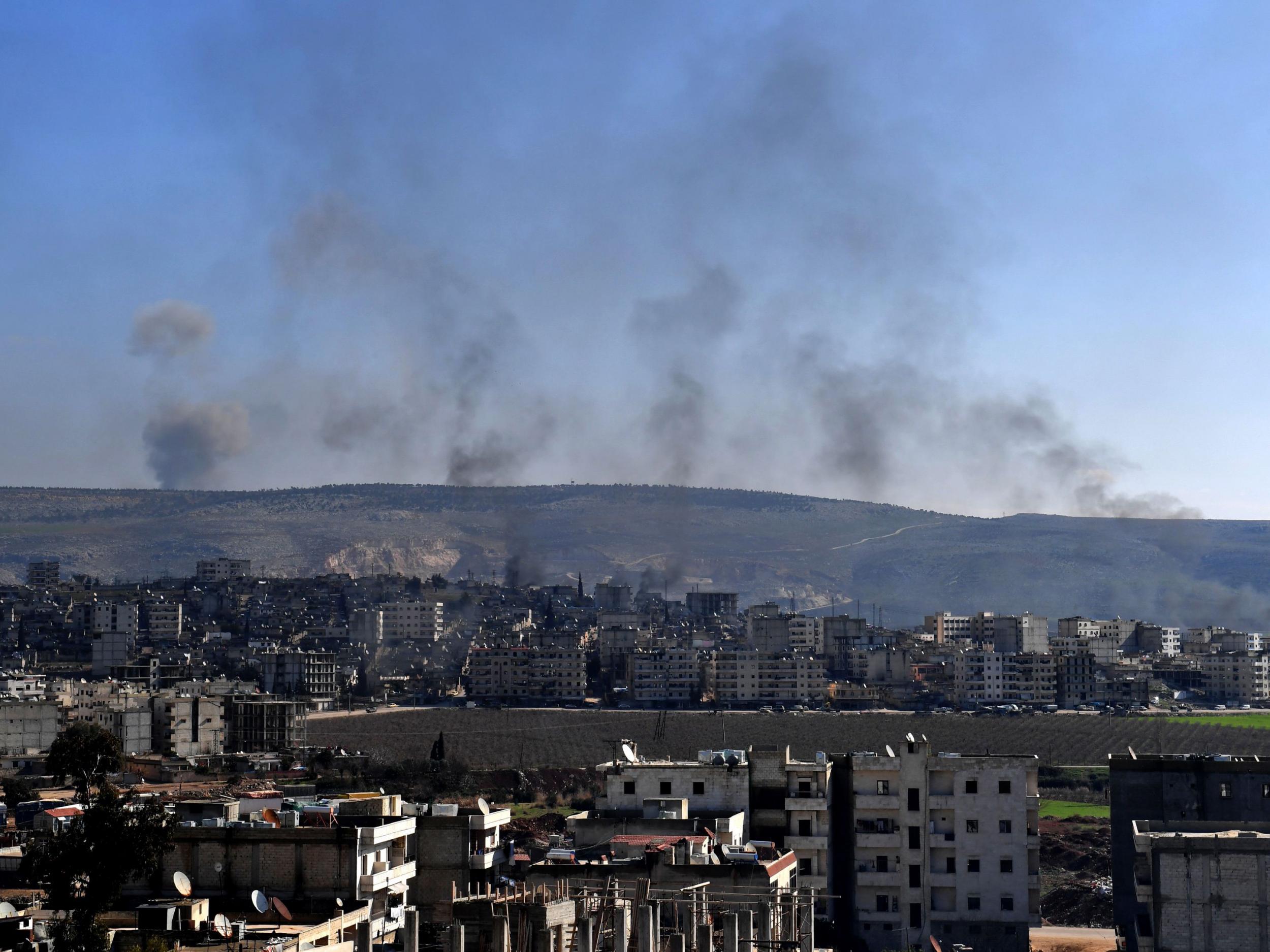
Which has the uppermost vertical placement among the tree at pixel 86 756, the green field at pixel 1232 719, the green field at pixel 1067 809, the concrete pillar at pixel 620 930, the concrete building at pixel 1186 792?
the tree at pixel 86 756

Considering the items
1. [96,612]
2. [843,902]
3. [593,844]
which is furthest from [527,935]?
[96,612]

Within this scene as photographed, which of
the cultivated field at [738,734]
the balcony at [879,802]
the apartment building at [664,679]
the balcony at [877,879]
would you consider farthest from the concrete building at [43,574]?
the balcony at [877,879]

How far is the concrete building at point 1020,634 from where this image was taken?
5230 inches

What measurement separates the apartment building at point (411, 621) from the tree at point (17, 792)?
291 ft

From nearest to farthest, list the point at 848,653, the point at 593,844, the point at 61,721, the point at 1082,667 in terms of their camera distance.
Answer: the point at 593,844, the point at 61,721, the point at 1082,667, the point at 848,653

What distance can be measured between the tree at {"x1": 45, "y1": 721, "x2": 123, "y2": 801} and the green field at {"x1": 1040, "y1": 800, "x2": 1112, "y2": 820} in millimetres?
30668

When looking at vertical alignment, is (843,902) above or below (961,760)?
below

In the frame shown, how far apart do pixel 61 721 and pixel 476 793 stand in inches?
786

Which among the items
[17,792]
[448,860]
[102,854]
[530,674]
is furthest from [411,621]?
[102,854]

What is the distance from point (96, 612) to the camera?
125 metres

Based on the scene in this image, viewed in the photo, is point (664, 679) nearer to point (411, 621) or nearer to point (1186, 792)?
point (411, 621)

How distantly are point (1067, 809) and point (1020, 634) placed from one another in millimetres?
80722

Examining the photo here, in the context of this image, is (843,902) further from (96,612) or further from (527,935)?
(96,612)

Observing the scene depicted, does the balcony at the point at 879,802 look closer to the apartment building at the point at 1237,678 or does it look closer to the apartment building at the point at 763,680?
the apartment building at the point at 763,680
